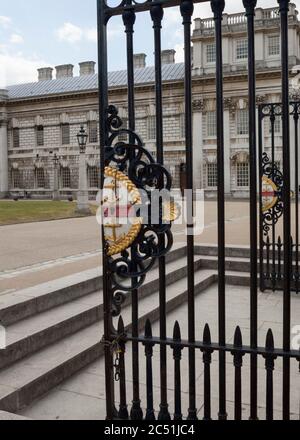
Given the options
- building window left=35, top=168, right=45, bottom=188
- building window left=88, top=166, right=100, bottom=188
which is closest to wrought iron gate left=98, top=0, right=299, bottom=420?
building window left=88, top=166, right=100, bottom=188

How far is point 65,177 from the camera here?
2016 inches

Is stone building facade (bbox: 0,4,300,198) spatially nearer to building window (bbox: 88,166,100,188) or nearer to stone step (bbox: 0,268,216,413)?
building window (bbox: 88,166,100,188)

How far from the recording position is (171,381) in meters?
4.30

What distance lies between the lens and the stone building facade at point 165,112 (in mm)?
41250

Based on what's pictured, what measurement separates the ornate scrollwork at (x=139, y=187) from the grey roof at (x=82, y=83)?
4222 cm

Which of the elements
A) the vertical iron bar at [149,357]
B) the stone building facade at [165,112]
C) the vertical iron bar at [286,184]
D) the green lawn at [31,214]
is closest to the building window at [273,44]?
the stone building facade at [165,112]

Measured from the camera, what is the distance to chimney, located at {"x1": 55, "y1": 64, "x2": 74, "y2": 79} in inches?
2251

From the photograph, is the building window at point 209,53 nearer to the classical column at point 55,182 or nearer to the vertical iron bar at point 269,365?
the classical column at point 55,182

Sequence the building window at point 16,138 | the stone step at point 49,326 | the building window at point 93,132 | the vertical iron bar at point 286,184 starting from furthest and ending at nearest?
the building window at point 16,138
the building window at point 93,132
the stone step at point 49,326
the vertical iron bar at point 286,184

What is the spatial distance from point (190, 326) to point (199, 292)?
495 cm

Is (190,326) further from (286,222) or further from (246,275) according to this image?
(246,275)

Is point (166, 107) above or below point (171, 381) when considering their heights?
above

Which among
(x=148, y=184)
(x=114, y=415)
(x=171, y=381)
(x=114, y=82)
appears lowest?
(x=171, y=381)
